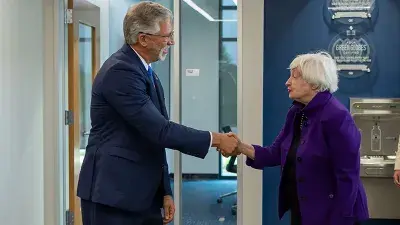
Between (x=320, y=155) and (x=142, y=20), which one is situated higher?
(x=142, y=20)

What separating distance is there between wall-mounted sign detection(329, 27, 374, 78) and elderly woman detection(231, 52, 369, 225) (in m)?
1.02

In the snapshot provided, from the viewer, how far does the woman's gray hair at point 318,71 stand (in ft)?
7.95

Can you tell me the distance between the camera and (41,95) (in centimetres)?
364

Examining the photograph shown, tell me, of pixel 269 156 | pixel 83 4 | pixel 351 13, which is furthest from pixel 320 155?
pixel 83 4

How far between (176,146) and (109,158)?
0.27 meters

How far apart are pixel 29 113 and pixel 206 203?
166 cm

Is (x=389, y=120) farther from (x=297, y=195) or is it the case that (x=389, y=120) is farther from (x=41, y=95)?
(x=41, y=95)

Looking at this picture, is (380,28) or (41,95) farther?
(41,95)

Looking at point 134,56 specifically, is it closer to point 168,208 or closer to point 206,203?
point 168,208

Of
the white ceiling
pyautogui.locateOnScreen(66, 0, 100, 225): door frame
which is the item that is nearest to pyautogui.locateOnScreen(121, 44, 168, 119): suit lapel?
pyautogui.locateOnScreen(66, 0, 100, 225): door frame

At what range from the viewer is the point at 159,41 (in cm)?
217

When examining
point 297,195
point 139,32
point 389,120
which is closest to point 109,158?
point 139,32

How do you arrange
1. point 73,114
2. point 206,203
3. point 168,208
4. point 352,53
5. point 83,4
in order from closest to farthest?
point 168,208, point 352,53, point 73,114, point 83,4, point 206,203

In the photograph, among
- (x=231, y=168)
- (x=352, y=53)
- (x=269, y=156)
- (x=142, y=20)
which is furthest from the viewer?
(x=231, y=168)
